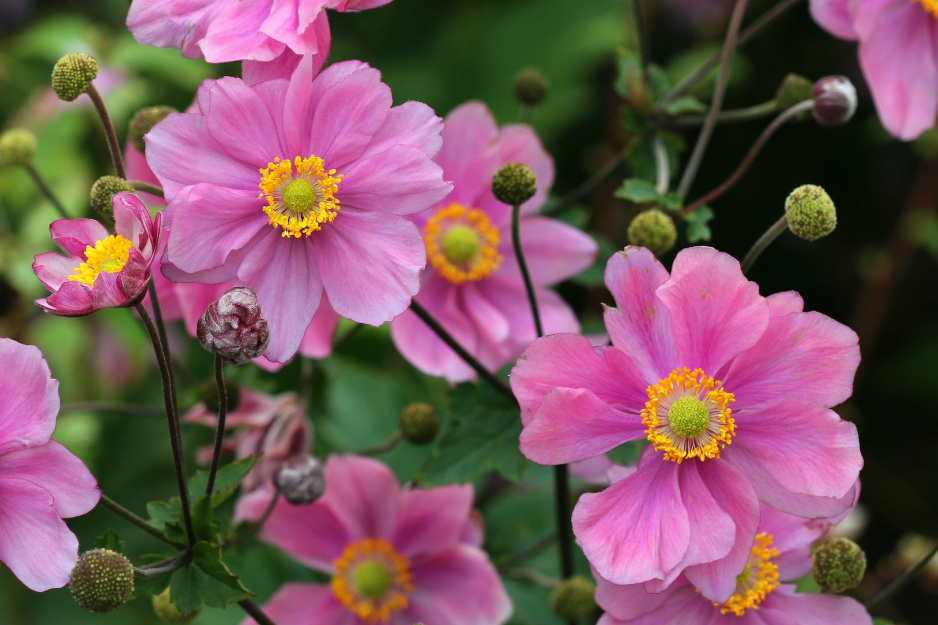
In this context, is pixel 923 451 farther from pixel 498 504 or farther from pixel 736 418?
pixel 736 418

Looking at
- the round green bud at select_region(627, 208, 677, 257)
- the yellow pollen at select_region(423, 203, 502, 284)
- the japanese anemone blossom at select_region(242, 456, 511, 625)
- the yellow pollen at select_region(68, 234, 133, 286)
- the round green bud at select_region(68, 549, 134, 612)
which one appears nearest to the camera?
the round green bud at select_region(68, 549, 134, 612)

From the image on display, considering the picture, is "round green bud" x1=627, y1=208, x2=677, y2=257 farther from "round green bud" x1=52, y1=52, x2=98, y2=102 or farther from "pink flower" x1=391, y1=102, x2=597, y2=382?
"round green bud" x1=52, y1=52, x2=98, y2=102

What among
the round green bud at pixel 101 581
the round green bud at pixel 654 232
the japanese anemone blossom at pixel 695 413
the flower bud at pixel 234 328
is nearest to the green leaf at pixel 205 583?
the round green bud at pixel 101 581

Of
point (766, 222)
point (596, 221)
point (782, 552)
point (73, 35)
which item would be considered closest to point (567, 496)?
point (782, 552)

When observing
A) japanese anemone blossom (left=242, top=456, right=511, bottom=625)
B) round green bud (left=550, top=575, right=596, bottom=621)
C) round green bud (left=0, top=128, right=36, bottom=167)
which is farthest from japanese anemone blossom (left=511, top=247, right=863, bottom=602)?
round green bud (left=0, top=128, right=36, bottom=167)

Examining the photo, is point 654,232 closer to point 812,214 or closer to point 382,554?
point 812,214
